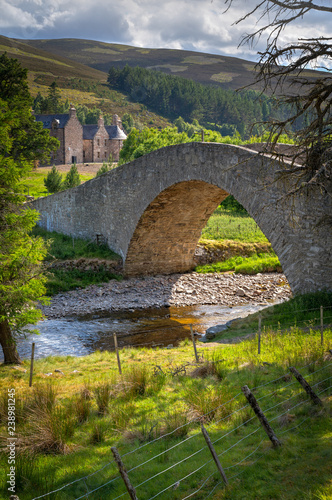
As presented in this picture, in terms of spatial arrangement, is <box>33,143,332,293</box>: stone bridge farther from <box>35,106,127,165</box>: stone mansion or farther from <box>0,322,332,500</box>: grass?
<box>35,106,127,165</box>: stone mansion

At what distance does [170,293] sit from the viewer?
1770 centimetres

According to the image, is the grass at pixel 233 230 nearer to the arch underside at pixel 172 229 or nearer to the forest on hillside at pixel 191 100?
the arch underside at pixel 172 229

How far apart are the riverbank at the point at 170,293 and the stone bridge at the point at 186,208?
159 cm

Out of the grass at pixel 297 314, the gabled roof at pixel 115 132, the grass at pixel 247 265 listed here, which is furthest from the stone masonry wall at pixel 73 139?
the grass at pixel 297 314

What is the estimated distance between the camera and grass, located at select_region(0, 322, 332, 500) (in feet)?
12.9

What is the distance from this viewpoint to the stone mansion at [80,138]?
59.8 meters

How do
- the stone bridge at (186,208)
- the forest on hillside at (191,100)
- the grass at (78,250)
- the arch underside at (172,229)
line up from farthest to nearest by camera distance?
the forest on hillside at (191,100) → the grass at (78,250) → the arch underside at (172,229) → the stone bridge at (186,208)

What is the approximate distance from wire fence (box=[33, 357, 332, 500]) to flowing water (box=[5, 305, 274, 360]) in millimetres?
7002

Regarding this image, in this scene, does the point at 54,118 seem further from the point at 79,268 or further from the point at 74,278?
the point at 74,278

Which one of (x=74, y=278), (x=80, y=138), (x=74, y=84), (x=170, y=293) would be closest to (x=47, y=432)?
(x=170, y=293)

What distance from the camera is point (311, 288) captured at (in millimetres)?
9742

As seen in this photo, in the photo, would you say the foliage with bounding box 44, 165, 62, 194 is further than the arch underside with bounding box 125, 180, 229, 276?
Yes

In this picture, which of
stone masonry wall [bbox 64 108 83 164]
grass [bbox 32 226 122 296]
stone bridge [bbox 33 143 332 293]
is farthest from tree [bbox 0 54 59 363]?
stone masonry wall [bbox 64 108 83 164]

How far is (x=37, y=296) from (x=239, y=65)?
18837 cm
